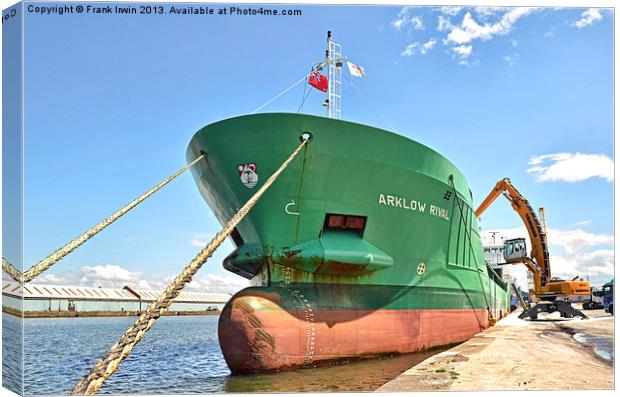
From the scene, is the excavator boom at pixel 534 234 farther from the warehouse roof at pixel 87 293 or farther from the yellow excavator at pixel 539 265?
the warehouse roof at pixel 87 293

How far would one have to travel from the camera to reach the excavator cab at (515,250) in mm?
20984

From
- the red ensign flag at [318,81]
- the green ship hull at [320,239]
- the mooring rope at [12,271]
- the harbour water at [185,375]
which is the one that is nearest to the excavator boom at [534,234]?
the green ship hull at [320,239]

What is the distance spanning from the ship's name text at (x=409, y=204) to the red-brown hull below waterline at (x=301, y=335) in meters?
2.12

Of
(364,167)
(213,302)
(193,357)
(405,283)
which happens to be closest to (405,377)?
(405,283)

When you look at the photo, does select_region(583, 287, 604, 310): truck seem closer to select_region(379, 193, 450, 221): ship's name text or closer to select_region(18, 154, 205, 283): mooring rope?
select_region(379, 193, 450, 221): ship's name text

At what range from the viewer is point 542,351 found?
9797 millimetres

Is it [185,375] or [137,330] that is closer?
[137,330]

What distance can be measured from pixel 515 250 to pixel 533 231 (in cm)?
→ 239

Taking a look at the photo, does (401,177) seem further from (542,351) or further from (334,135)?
(542,351)

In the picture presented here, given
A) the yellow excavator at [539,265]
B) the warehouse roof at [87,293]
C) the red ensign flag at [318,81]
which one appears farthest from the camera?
the warehouse roof at [87,293]

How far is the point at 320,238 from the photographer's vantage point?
9977 millimetres

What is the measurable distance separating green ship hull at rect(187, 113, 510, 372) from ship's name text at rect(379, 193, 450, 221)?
0.09 feet

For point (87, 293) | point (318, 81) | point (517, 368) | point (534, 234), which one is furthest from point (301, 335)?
point (87, 293)

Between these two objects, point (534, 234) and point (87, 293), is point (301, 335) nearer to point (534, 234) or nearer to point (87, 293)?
point (534, 234)
